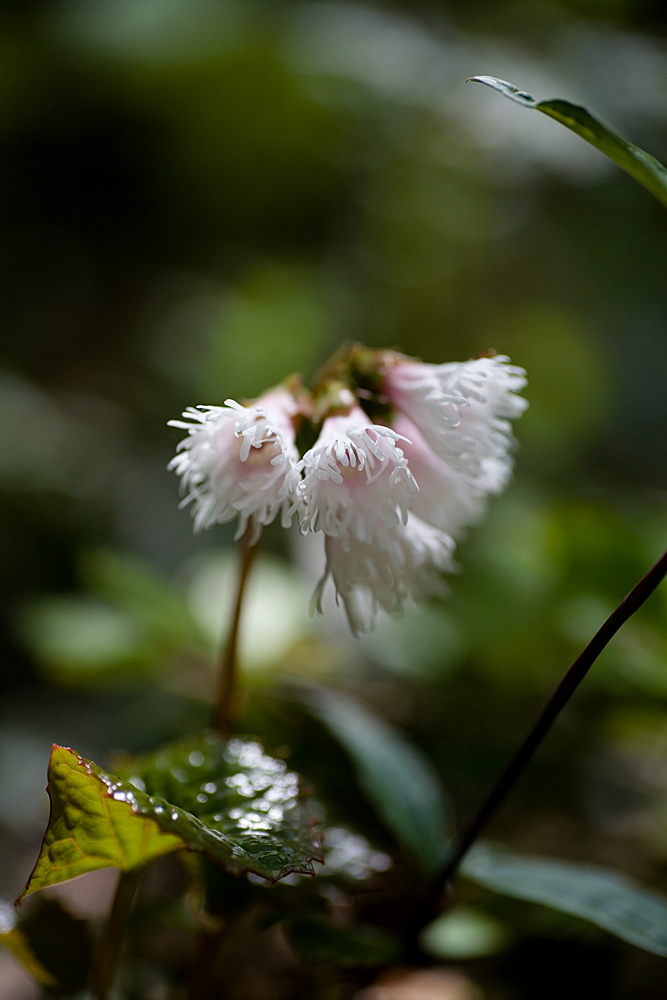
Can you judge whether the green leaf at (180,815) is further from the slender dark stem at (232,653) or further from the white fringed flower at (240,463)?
the white fringed flower at (240,463)

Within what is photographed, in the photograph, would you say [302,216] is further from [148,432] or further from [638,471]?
[638,471]

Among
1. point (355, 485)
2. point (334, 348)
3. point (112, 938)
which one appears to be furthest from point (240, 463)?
point (334, 348)

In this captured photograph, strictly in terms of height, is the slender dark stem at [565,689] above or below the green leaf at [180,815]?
above

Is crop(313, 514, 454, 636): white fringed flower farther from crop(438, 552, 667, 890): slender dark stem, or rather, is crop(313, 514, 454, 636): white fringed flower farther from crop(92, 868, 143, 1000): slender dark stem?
crop(92, 868, 143, 1000): slender dark stem

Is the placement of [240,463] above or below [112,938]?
above

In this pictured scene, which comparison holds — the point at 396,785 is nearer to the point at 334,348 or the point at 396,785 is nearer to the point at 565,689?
the point at 565,689

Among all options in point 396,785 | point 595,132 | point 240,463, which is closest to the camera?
point 595,132

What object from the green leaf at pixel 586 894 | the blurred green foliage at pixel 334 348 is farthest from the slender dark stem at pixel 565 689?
the blurred green foliage at pixel 334 348

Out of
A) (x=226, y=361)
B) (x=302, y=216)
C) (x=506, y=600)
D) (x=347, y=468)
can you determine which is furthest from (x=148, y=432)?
(x=347, y=468)
